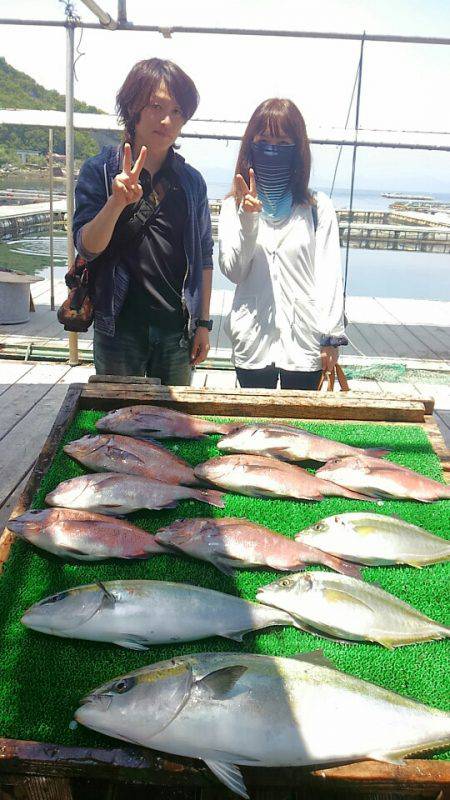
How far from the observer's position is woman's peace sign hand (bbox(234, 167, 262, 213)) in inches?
115

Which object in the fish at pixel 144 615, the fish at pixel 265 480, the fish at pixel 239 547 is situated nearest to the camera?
the fish at pixel 144 615

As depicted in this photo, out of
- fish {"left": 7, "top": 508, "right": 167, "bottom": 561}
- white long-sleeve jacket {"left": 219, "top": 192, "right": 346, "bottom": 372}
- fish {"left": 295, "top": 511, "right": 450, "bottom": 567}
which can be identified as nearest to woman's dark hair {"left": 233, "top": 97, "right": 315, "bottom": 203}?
white long-sleeve jacket {"left": 219, "top": 192, "right": 346, "bottom": 372}

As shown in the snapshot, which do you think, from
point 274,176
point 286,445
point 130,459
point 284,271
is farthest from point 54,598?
point 274,176

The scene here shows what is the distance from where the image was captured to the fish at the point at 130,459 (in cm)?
225

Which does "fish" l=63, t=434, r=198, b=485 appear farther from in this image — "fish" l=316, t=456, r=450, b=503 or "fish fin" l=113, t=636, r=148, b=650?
"fish fin" l=113, t=636, r=148, b=650

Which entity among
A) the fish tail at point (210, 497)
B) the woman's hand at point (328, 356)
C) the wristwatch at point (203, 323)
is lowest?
the fish tail at point (210, 497)

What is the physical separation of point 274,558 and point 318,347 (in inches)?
63.9

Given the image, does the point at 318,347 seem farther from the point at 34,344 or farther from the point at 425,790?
the point at 34,344

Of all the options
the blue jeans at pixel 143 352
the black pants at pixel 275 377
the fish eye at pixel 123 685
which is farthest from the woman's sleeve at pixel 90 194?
the fish eye at pixel 123 685

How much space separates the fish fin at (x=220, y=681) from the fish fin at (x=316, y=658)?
18 cm

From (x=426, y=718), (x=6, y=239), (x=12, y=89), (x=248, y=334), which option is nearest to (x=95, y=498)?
(x=426, y=718)

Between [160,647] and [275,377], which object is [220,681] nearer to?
[160,647]

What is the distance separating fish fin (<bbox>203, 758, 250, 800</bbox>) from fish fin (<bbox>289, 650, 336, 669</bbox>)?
319mm

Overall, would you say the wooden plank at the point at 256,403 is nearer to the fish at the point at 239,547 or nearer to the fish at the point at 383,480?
the fish at the point at 383,480
